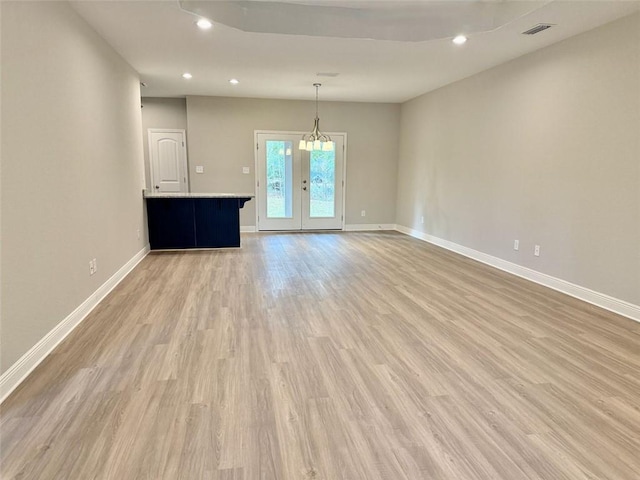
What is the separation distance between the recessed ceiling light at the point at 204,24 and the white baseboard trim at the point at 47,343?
2.60 meters

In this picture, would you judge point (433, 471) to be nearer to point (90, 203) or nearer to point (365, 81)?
point (90, 203)

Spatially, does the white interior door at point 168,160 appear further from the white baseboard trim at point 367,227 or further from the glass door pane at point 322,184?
the white baseboard trim at point 367,227

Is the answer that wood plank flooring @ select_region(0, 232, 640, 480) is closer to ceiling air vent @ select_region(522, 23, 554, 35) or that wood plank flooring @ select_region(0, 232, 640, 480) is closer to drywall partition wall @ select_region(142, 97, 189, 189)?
ceiling air vent @ select_region(522, 23, 554, 35)

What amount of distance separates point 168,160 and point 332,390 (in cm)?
679

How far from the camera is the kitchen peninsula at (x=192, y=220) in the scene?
19.5 ft

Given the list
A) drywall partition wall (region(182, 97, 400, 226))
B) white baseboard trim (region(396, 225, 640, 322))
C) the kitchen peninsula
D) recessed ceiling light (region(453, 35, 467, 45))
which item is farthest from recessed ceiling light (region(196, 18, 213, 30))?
white baseboard trim (region(396, 225, 640, 322))

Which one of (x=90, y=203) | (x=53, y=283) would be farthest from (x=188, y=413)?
(x=90, y=203)

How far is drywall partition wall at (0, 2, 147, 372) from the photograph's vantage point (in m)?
2.29

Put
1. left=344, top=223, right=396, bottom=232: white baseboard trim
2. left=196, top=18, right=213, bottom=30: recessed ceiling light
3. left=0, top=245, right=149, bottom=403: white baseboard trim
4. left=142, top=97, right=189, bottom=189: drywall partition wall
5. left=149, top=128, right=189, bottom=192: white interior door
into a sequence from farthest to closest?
left=344, top=223, right=396, bottom=232: white baseboard trim < left=149, top=128, right=189, bottom=192: white interior door < left=142, top=97, right=189, bottom=189: drywall partition wall < left=196, top=18, right=213, bottom=30: recessed ceiling light < left=0, top=245, right=149, bottom=403: white baseboard trim

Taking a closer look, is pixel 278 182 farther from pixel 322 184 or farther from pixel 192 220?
pixel 192 220

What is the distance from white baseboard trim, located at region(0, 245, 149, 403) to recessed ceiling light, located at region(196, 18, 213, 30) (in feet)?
8.54

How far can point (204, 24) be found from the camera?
143 inches

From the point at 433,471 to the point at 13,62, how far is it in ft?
10.2

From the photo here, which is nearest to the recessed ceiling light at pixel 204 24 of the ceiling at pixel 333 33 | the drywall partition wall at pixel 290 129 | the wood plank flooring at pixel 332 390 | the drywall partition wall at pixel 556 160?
the ceiling at pixel 333 33
